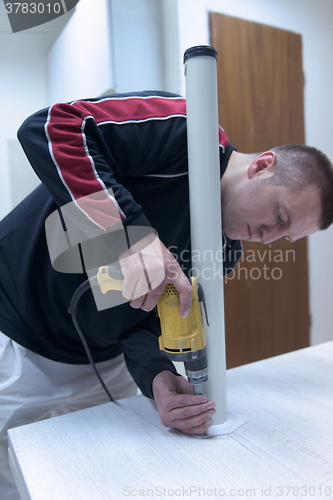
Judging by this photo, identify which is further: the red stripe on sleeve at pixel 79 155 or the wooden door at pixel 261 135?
the wooden door at pixel 261 135

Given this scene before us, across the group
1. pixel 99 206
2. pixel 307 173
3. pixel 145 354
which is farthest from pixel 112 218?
pixel 307 173

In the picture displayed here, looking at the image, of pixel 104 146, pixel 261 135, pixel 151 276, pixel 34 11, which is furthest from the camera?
pixel 261 135

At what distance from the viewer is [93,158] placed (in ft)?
2.08

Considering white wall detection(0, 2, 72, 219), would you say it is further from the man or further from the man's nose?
the man's nose

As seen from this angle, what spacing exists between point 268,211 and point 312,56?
149cm

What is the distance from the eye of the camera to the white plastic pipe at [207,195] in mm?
580

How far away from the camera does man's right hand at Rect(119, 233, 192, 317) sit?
1.85 feet

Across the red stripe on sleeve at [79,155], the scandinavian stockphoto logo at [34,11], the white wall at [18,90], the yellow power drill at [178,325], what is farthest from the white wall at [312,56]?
the yellow power drill at [178,325]

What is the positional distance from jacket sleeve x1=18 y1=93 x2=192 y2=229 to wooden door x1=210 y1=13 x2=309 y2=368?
95 centimetres

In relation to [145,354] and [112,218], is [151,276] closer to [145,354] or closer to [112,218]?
[112,218]

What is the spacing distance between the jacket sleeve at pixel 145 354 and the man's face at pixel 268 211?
12.8 inches

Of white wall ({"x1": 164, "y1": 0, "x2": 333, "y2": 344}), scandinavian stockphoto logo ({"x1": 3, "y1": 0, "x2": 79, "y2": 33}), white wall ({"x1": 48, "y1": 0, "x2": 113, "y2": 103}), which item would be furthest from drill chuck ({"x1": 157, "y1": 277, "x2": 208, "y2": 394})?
scandinavian stockphoto logo ({"x1": 3, "y1": 0, "x2": 79, "y2": 33})

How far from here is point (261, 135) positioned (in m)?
1.73

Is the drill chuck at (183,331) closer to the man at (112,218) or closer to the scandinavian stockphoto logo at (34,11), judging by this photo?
the man at (112,218)
